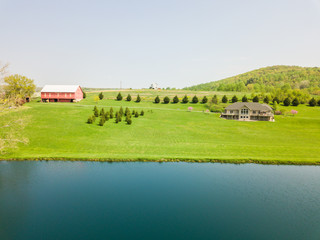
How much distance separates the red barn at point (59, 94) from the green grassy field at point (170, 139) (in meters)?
19.2

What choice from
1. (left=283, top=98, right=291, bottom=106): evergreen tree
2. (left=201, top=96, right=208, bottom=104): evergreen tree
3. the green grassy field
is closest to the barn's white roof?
the green grassy field

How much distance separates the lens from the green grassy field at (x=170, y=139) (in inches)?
1473

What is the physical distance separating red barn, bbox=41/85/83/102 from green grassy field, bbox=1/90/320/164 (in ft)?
63.0

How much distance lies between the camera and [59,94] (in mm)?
87812

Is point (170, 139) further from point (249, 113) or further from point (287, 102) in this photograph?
point (287, 102)

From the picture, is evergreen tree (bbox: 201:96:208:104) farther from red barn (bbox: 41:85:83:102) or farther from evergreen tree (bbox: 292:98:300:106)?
red barn (bbox: 41:85:83:102)

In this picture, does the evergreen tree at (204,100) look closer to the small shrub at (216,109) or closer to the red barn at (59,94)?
the small shrub at (216,109)

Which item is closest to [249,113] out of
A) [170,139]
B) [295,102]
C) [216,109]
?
[216,109]

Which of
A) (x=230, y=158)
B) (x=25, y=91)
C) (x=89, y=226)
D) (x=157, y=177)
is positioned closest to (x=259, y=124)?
(x=230, y=158)

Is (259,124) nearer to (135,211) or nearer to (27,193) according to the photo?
(135,211)

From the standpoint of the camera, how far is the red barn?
287 ft

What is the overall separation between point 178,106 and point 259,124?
A: 37541mm

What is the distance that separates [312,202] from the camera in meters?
23.3

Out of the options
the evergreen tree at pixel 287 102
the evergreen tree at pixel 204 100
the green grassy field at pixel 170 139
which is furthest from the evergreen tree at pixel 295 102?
the evergreen tree at pixel 204 100
